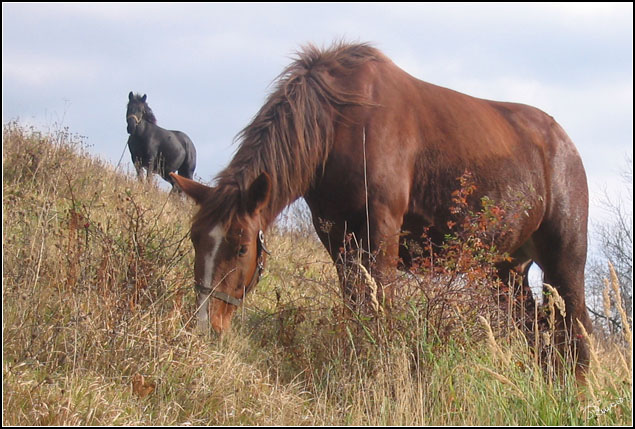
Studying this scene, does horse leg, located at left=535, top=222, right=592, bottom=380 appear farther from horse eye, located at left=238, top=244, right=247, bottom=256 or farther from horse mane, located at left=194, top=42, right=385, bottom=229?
horse eye, located at left=238, top=244, right=247, bottom=256

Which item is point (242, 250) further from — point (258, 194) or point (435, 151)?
point (435, 151)

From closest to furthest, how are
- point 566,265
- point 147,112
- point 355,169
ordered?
point 355,169 < point 566,265 < point 147,112

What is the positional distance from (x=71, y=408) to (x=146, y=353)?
76 centimetres

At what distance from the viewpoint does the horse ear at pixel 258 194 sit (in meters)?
4.68

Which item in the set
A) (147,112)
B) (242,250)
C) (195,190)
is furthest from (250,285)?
(147,112)

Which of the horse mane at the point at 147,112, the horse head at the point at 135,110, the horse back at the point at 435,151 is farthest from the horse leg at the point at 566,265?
the horse mane at the point at 147,112

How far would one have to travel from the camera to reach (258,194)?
4.73 metres

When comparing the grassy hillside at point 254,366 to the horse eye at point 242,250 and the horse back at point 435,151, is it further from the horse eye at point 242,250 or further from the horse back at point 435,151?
the horse back at point 435,151

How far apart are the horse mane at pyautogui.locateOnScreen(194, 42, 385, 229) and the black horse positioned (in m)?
8.15

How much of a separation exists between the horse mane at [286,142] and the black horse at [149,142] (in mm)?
8147

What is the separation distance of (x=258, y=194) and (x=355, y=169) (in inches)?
28.2

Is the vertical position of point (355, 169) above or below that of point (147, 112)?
below

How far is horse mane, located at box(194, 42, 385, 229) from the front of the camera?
4.73m

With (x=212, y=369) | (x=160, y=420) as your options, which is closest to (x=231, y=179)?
(x=212, y=369)
